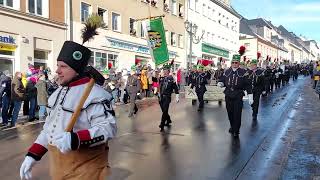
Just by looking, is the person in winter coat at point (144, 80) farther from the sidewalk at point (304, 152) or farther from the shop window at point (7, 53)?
the sidewalk at point (304, 152)

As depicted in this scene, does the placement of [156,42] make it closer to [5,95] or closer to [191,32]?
[5,95]

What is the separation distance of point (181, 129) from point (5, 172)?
5839 millimetres

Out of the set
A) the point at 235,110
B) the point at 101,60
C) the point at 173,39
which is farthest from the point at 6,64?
the point at 173,39

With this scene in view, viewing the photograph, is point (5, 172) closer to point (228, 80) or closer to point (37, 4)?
point (228, 80)

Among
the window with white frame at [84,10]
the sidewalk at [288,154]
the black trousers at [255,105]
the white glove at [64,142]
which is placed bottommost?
the sidewalk at [288,154]

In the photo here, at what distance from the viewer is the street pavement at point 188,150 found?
23.9ft

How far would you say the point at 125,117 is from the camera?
1541 cm

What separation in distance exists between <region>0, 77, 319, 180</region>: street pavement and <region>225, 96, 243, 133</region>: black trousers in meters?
0.32

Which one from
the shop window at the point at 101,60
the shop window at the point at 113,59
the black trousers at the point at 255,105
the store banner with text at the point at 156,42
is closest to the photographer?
the black trousers at the point at 255,105

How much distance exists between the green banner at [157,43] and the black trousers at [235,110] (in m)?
13.5

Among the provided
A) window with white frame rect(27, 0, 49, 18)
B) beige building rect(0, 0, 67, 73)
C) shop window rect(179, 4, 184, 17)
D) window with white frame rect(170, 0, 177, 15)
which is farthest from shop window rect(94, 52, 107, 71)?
shop window rect(179, 4, 184, 17)

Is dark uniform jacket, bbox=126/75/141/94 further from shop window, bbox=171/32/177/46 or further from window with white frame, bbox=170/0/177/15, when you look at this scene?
window with white frame, bbox=170/0/177/15

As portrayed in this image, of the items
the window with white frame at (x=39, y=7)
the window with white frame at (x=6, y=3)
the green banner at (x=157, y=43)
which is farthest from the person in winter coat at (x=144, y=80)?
the window with white frame at (x=6, y=3)

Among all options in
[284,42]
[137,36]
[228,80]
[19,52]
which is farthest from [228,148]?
[284,42]
